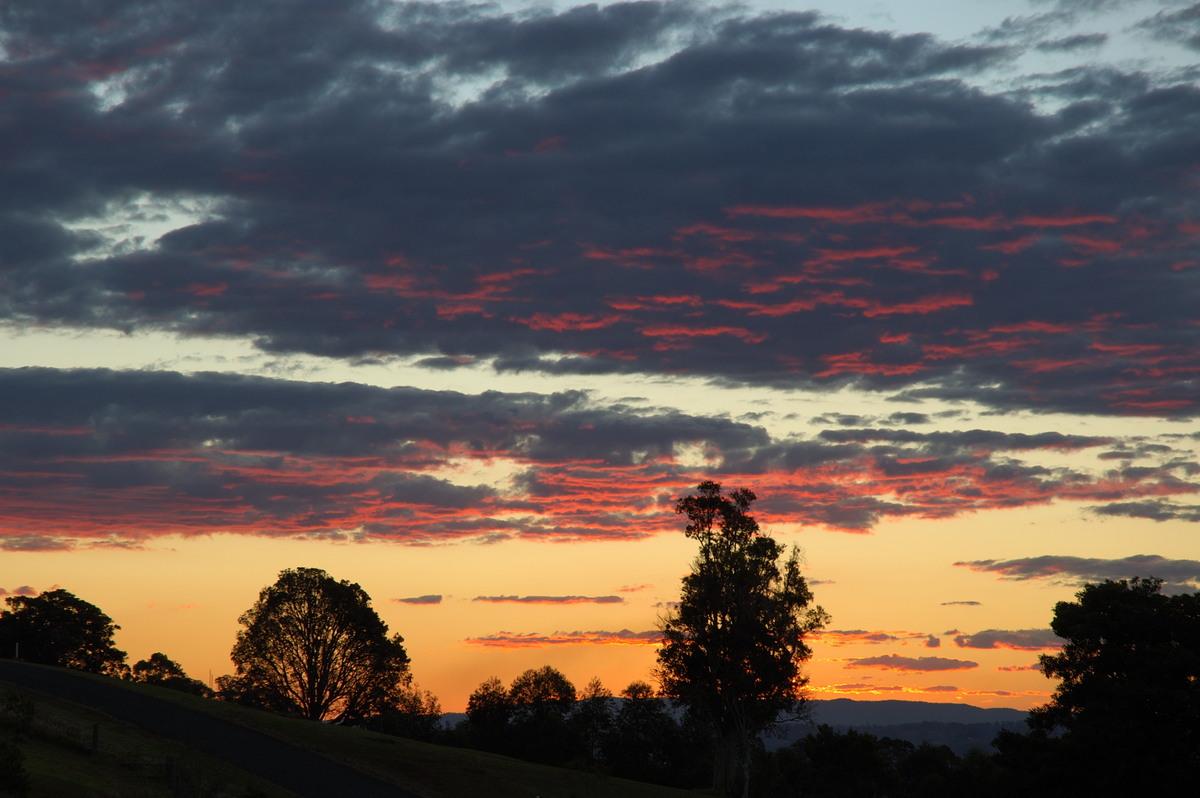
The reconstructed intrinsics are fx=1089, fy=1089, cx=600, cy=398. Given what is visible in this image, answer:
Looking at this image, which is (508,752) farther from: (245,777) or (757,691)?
(245,777)

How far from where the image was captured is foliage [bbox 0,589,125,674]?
11711 centimetres

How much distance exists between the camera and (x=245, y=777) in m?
57.5

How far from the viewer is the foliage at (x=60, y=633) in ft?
384

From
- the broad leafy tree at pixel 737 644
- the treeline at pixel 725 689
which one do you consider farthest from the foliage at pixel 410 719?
the broad leafy tree at pixel 737 644

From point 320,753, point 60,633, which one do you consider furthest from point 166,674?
point 320,753

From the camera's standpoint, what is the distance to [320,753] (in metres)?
72.1

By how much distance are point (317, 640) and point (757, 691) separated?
5116cm

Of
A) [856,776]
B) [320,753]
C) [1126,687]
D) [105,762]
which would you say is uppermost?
[1126,687]

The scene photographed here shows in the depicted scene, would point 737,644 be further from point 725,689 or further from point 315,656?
point 315,656

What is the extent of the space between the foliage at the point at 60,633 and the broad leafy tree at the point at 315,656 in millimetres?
19034

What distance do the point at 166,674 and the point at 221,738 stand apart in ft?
307

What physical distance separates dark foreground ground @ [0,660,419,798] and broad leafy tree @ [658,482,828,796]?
92.8 feet

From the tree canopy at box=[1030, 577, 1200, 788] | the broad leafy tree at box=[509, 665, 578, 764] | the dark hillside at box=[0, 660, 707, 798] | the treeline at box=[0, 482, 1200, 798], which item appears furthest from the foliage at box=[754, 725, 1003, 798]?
the tree canopy at box=[1030, 577, 1200, 788]

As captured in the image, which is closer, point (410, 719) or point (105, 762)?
point (105, 762)
